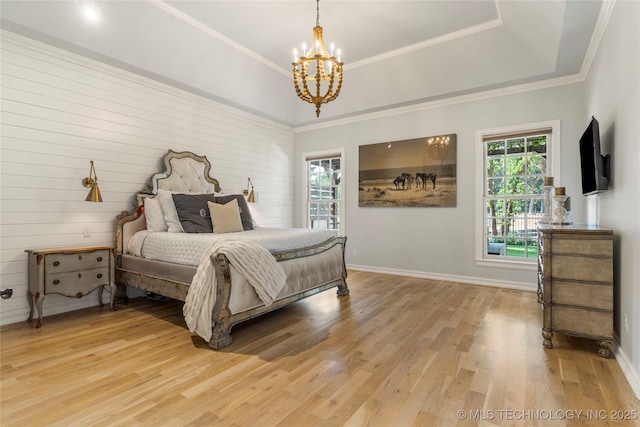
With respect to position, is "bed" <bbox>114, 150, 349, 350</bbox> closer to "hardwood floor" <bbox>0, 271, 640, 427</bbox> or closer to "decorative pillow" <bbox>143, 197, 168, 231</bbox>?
"decorative pillow" <bbox>143, 197, 168, 231</bbox>

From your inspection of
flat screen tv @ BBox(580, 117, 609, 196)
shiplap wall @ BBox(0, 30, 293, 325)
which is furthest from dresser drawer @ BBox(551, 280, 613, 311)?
shiplap wall @ BBox(0, 30, 293, 325)

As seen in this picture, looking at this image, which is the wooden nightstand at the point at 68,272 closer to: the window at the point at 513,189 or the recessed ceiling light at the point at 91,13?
the recessed ceiling light at the point at 91,13

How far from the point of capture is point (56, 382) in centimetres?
198

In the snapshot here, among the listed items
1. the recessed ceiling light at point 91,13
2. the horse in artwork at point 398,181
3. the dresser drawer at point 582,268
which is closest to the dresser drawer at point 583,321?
the dresser drawer at point 582,268

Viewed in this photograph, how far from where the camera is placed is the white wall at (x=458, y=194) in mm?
4020

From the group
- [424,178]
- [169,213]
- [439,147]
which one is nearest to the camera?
[169,213]

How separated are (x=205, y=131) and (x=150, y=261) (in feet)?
7.66

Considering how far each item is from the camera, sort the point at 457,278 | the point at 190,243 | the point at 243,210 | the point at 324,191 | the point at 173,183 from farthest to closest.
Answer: the point at 324,191 → the point at 457,278 → the point at 243,210 → the point at 173,183 → the point at 190,243

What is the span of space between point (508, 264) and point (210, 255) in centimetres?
390

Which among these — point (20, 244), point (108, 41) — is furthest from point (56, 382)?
point (108, 41)

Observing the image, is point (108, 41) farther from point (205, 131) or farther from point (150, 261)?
point (150, 261)

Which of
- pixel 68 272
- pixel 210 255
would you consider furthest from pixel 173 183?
pixel 210 255

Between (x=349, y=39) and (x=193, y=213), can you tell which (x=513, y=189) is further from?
(x=193, y=213)

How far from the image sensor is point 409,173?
16.9 feet
